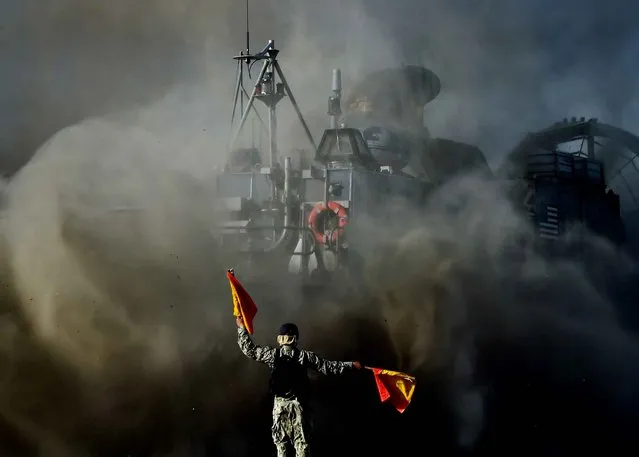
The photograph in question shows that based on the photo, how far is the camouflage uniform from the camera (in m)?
6.89

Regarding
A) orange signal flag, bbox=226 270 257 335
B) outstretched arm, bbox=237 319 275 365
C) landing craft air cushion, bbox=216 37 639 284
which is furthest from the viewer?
landing craft air cushion, bbox=216 37 639 284

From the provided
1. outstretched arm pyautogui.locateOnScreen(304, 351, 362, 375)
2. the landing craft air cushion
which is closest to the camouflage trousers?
outstretched arm pyautogui.locateOnScreen(304, 351, 362, 375)

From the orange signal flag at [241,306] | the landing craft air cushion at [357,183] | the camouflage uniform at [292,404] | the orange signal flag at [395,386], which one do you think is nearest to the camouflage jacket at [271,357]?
the camouflage uniform at [292,404]

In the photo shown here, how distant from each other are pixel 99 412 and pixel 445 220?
6.52 m

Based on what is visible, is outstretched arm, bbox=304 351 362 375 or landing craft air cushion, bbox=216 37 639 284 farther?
landing craft air cushion, bbox=216 37 639 284

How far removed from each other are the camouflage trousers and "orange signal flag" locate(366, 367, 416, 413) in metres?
0.72

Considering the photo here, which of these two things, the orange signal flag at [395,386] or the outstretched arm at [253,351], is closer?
the outstretched arm at [253,351]

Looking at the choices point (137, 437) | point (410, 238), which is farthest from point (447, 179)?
point (137, 437)

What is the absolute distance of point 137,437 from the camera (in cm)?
901

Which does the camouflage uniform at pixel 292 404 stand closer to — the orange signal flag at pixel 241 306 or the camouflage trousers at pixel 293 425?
the camouflage trousers at pixel 293 425

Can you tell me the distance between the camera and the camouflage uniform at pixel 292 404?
271 inches

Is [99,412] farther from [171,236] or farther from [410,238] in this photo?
[410,238]

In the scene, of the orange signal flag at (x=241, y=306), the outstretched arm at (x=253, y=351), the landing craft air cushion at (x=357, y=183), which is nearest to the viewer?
the outstretched arm at (x=253, y=351)

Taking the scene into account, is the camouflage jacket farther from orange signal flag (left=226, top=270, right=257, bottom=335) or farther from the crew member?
orange signal flag (left=226, top=270, right=257, bottom=335)
